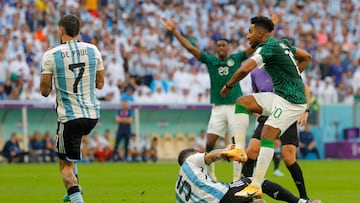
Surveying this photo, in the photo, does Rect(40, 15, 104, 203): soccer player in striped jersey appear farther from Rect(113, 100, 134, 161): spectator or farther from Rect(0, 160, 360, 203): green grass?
Rect(113, 100, 134, 161): spectator

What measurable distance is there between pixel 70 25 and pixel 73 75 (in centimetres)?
63

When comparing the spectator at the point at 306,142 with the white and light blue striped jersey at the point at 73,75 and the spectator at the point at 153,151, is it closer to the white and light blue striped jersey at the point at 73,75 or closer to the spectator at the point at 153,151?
the spectator at the point at 153,151

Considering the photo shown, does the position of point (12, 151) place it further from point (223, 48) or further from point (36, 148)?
point (223, 48)

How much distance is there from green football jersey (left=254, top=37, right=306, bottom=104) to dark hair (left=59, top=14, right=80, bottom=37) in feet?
8.00

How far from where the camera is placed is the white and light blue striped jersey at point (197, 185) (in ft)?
36.9

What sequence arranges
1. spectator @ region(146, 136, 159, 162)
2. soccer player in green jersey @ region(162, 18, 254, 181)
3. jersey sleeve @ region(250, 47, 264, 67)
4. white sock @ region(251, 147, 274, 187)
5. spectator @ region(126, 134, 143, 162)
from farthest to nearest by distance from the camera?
spectator @ region(146, 136, 159, 162), spectator @ region(126, 134, 143, 162), soccer player in green jersey @ region(162, 18, 254, 181), jersey sleeve @ region(250, 47, 264, 67), white sock @ region(251, 147, 274, 187)

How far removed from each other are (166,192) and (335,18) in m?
25.1

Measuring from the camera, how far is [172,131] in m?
32.9

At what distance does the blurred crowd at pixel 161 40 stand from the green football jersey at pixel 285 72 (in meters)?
17.0

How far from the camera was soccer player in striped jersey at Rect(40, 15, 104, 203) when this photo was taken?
12.4 m

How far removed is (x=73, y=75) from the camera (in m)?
12.5

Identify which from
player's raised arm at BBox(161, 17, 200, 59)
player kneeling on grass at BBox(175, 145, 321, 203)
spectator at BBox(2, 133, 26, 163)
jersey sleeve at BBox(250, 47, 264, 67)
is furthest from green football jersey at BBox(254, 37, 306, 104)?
spectator at BBox(2, 133, 26, 163)

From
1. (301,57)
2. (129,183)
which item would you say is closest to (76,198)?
(301,57)

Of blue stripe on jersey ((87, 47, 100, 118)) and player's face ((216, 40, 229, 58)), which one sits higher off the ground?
player's face ((216, 40, 229, 58))
